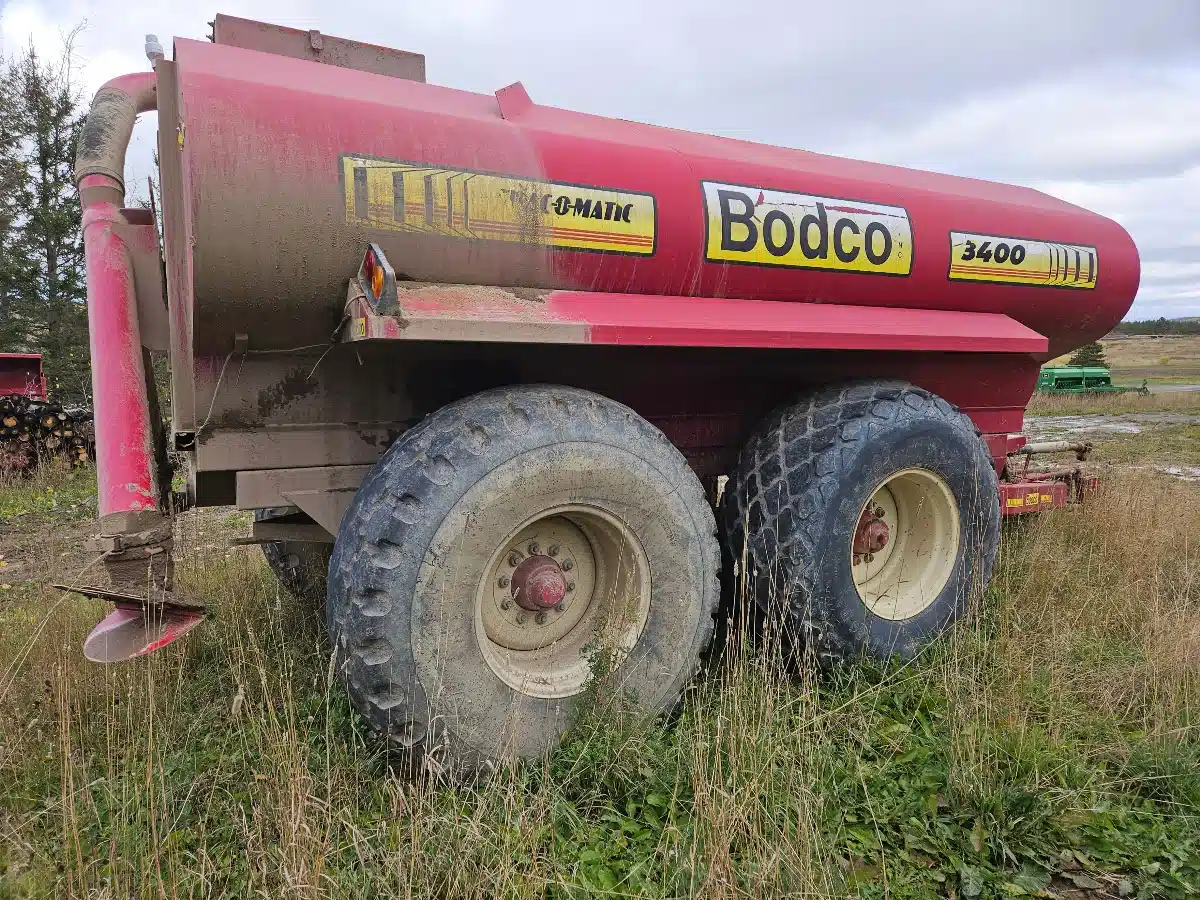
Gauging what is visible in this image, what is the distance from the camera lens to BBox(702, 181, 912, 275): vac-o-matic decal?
3.15m

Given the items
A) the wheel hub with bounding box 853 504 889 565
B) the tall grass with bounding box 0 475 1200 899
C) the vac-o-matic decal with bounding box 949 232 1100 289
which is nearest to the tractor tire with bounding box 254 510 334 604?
the tall grass with bounding box 0 475 1200 899

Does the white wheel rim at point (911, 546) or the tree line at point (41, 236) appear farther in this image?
the tree line at point (41, 236)

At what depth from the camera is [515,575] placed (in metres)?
2.71

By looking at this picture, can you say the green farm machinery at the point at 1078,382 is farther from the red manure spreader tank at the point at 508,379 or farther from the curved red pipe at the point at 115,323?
the curved red pipe at the point at 115,323

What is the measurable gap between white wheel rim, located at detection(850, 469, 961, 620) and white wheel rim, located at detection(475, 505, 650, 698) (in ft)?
4.13

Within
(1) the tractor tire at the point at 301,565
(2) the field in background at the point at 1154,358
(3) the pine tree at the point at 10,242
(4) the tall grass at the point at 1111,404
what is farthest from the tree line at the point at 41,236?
(2) the field in background at the point at 1154,358

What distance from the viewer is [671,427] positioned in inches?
140

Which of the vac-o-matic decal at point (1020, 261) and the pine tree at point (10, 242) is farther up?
the pine tree at point (10, 242)

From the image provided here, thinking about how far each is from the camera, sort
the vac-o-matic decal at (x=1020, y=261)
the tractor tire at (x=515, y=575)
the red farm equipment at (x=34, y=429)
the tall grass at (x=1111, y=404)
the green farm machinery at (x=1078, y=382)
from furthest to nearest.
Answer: the green farm machinery at (x=1078, y=382)
the tall grass at (x=1111, y=404)
the red farm equipment at (x=34, y=429)
the vac-o-matic decal at (x=1020, y=261)
the tractor tire at (x=515, y=575)

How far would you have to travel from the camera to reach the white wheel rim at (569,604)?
8.72 feet

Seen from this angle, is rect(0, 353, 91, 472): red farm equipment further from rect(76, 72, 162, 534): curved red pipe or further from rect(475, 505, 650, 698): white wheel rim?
rect(475, 505, 650, 698): white wheel rim

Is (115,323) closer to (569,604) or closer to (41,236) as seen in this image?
(569,604)

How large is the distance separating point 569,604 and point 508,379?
872mm

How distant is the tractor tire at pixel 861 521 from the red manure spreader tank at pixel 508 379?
1 cm
